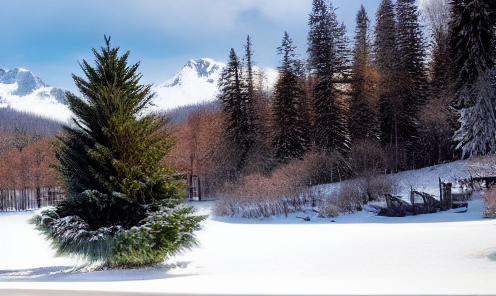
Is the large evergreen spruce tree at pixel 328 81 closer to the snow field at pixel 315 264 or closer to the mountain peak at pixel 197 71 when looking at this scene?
the mountain peak at pixel 197 71

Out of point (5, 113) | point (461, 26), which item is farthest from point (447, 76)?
point (5, 113)

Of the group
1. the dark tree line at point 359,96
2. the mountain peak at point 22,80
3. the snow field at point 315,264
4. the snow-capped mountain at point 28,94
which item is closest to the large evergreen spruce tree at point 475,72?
the dark tree line at point 359,96

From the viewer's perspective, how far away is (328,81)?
22188 millimetres

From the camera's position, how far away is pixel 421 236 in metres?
9.52

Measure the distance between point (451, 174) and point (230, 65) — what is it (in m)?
13.3

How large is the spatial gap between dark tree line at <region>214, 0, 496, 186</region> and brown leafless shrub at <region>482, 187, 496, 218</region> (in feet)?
24.5

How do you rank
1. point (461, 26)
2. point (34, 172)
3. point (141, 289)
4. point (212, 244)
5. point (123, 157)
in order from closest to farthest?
point (141, 289) → point (123, 157) → point (212, 244) → point (461, 26) → point (34, 172)

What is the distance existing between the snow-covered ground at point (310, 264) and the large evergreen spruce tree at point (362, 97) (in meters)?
9.35

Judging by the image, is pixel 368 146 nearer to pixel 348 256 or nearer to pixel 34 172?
pixel 348 256

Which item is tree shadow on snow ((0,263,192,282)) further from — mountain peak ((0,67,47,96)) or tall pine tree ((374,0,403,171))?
tall pine tree ((374,0,403,171))

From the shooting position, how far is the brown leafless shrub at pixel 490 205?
39.4 feet

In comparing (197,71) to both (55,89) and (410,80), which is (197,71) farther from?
(410,80)

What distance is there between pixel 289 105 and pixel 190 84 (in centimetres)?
561

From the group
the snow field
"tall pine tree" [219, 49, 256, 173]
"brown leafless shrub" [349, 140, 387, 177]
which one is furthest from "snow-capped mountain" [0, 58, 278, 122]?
the snow field
